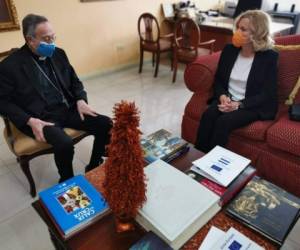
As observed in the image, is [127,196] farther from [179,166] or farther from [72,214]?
[179,166]

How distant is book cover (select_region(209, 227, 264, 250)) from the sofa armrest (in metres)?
1.23

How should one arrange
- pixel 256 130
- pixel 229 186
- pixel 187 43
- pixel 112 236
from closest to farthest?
pixel 112 236, pixel 229 186, pixel 256 130, pixel 187 43

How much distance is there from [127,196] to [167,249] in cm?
22

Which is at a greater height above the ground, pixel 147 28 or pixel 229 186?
pixel 147 28

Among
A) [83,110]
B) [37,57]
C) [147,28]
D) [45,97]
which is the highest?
[37,57]

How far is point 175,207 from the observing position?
95cm

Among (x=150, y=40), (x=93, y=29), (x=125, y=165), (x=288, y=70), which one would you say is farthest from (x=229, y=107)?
(x=93, y=29)

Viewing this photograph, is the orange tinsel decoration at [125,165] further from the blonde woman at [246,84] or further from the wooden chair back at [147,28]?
the wooden chair back at [147,28]

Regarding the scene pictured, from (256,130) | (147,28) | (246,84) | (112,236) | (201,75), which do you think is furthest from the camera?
(147,28)

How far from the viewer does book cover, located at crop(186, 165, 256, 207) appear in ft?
3.53

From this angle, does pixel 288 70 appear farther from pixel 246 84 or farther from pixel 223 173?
pixel 223 173

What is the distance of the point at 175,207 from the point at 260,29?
4.40ft

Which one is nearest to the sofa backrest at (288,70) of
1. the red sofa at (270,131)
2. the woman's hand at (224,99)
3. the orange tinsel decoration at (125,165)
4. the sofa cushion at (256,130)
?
the red sofa at (270,131)

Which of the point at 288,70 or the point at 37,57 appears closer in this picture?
the point at 37,57
